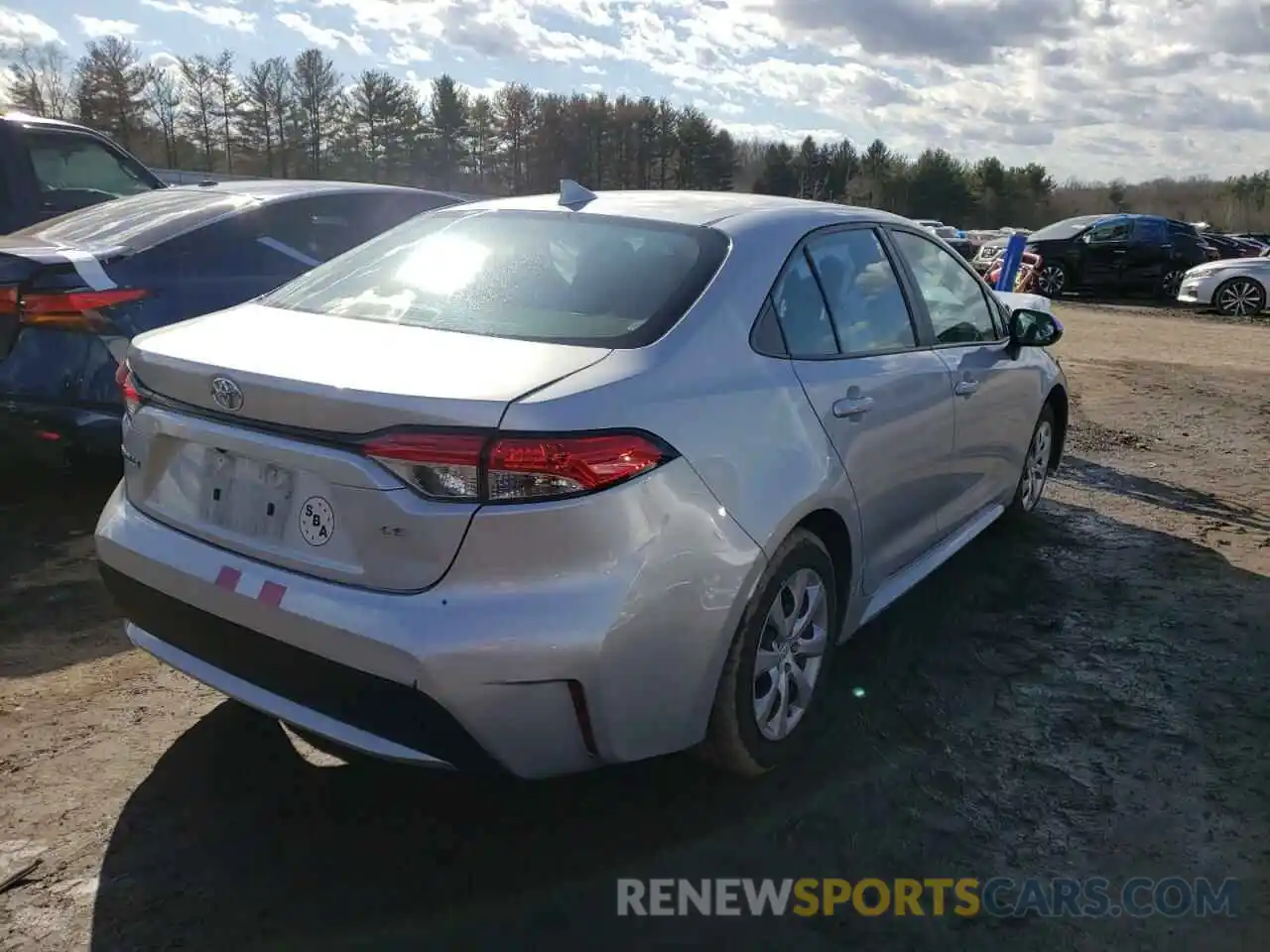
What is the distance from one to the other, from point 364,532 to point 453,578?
0.23 m

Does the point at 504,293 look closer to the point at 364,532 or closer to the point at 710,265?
the point at 710,265

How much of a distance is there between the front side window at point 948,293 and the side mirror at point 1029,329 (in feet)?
0.40

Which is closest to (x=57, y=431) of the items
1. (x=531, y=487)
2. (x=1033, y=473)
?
(x=531, y=487)

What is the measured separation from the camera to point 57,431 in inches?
183

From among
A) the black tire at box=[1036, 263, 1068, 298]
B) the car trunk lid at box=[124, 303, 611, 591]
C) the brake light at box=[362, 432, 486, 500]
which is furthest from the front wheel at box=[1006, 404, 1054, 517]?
the black tire at box=[1036, 263, 1068, 298]

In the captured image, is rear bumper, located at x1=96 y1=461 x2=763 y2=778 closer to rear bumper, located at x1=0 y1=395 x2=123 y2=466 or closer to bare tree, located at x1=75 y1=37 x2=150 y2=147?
rear bumper, located at x1=0 y1=395 x2=123 y2=466

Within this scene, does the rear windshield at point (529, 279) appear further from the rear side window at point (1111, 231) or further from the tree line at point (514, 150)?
the tree line at point (514, 150)

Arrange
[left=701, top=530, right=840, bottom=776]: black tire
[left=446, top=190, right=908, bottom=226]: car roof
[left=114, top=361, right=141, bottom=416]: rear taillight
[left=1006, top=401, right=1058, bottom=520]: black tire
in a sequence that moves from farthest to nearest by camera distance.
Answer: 1. [left=1006, top=401, right=1058, bottom=520]: black tire
2. [left=446, top=190, right=908, bottom=226]: car roof
3. [left=114, top=361, right=141, bottom=416]: rear taillight
4. [left=701, top=530, right=840, bottom=776]: black tire

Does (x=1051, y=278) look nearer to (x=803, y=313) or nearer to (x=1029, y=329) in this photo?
(x=1029, y=329)

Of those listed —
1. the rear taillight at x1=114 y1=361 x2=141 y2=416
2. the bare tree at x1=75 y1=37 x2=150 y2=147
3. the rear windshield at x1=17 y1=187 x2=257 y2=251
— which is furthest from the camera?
the bare tree at x1=75 y1=37 x2=150 y2=147

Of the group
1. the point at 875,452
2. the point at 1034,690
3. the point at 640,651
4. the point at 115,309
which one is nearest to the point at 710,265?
the point at 875,452

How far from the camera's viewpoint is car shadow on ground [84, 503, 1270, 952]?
2.39 meters

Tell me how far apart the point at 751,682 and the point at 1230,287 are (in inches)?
734

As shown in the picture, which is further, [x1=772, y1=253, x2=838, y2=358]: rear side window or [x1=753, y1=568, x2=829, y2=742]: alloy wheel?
[x1=772, y1=253, x2=838, y2=358]: rear side window
